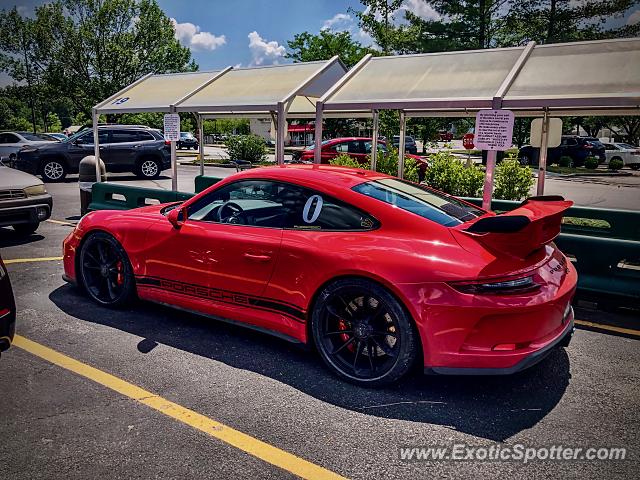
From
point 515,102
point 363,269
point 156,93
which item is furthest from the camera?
point 156,93

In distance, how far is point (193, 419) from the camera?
3.03 meters

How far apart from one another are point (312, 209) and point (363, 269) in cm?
74

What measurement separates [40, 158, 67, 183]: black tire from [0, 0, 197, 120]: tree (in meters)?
19.5

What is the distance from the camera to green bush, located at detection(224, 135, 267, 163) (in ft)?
87.1

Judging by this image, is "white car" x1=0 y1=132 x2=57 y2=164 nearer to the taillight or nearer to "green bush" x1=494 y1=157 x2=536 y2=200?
"green bush" x1=494 y1=157 x2=536 y2=200

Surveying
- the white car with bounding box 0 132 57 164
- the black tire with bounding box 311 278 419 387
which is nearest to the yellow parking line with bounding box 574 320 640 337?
the black tire with bounding box 311 278 419 387

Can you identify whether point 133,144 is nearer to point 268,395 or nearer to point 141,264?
point 141,264

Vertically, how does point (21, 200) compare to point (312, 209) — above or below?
below

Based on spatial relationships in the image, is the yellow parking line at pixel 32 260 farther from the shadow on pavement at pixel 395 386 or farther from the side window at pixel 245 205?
the side window at pixel 245 205

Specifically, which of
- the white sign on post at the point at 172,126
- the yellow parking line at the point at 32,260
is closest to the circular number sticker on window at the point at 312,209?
the yellow parking line at the point at 32,260

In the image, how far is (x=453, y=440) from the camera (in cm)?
285

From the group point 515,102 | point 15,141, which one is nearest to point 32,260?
point 515,102

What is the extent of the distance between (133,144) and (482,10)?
20.5 m

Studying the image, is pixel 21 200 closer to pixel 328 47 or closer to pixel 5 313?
pixel 5 313
